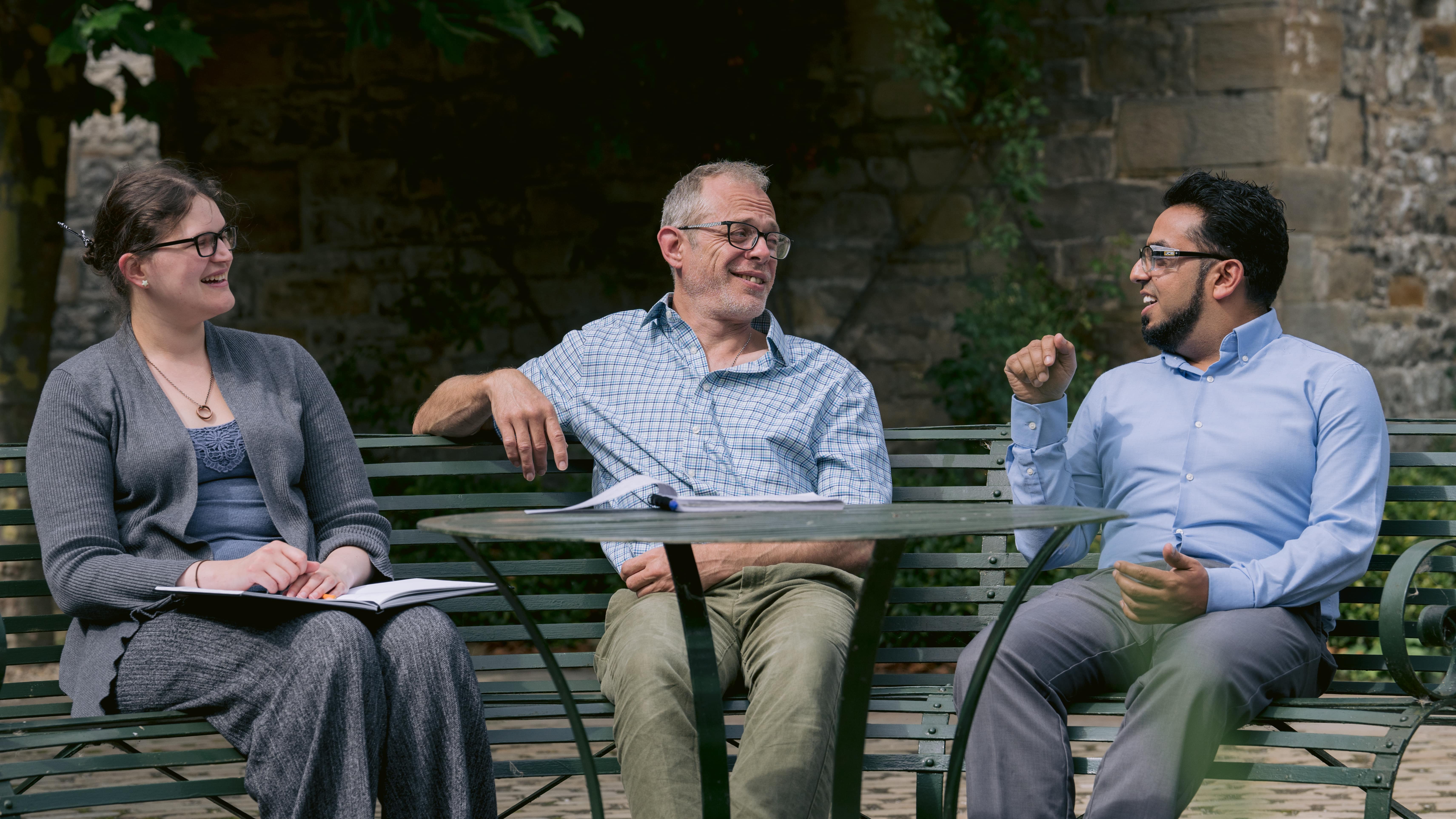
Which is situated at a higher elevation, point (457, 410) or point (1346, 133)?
point (1346, 133)

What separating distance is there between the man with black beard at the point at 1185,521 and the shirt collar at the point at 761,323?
1.79ft

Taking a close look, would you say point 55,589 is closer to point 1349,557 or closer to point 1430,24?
point 1349,557

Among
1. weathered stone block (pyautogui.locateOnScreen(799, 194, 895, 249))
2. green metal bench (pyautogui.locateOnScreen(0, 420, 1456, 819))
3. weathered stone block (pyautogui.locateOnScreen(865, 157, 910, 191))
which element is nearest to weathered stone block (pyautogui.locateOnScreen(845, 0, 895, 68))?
weathered stone block (pyautogui.locateOnScreen(865, 157, 910, 191))

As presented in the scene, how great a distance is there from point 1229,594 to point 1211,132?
4.18 metres

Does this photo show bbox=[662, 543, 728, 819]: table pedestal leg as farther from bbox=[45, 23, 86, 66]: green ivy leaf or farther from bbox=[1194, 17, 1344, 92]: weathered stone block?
bbox=[1194, 17, 1344, 92]: weathered stone block

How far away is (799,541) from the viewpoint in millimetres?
2006

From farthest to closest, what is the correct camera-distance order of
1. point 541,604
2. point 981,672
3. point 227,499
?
point 541,604, point 227,499, point 981,672

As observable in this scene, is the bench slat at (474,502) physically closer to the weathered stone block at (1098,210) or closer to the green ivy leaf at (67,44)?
the green ivy leaf at (67,44)

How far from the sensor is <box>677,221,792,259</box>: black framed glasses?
3.41 meters

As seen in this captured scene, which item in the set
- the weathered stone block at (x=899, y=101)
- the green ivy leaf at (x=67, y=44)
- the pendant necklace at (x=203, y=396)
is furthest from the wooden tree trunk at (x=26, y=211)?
the weathered stone block at (x=899, y=101)

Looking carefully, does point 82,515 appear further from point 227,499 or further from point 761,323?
point 761,323

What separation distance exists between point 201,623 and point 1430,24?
6.58 metres

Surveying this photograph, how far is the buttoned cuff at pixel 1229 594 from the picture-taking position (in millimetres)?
2775

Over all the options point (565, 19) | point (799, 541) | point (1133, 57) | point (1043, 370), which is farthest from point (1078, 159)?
point (799, 541)
